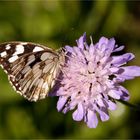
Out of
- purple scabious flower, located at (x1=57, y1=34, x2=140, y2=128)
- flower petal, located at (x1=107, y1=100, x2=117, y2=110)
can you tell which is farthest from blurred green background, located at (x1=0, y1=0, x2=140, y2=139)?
flower petal, located at (x1=107, y1=100, x2=117, y2=110)

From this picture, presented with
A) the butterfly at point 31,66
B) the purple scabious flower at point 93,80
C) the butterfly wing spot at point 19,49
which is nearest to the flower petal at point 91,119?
the purple scabious flower at point 93,80

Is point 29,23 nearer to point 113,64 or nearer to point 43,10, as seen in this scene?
point 43,10

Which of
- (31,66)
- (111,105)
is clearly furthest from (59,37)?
(111,105)

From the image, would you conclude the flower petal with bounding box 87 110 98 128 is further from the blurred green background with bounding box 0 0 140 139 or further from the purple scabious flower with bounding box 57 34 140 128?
the blurred green background with bounding box 0 0 140 139

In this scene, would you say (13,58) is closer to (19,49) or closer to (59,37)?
(19,49)

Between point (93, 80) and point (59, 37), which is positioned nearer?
point (93, 80)

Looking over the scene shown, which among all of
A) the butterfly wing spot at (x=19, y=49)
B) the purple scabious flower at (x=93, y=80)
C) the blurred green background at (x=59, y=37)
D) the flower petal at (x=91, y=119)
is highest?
the blurred green background at (x=59, y=37)

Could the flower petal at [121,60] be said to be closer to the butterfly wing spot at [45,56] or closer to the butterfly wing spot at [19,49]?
the butterfly wing spot at [45,56]
